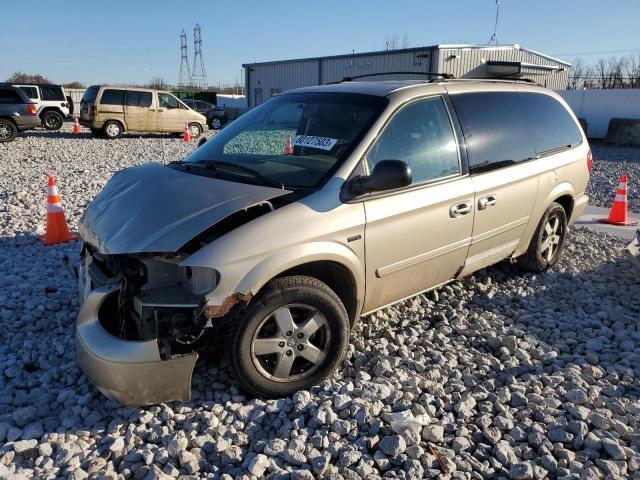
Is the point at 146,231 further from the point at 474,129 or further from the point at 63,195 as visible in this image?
the point at 63,195

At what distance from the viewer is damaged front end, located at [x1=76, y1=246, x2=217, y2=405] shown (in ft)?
8.90

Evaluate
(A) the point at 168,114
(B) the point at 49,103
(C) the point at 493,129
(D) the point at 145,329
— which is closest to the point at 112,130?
(A) the point at 168,114

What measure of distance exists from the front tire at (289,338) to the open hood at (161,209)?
531 millimetres

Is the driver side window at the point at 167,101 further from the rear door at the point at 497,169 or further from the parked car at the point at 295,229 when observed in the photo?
Result: the rear door at the point at 497,169

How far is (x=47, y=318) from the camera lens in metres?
4.14

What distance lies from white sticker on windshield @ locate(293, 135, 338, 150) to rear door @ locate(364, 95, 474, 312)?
0.32 m

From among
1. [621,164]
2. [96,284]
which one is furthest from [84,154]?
[621,164]

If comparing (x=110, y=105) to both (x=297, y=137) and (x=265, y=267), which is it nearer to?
(x=297, y=137)

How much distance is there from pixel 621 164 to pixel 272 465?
1508 cm

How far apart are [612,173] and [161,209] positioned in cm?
1294

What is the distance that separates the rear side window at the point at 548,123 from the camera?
15.9ft

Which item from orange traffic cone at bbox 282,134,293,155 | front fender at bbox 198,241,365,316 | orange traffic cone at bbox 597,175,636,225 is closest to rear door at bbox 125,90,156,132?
orange traffic cone at bbox 597,175,636,225

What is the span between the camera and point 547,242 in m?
5.30

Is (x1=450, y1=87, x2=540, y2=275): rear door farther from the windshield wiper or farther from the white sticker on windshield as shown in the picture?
the windshield wiper
